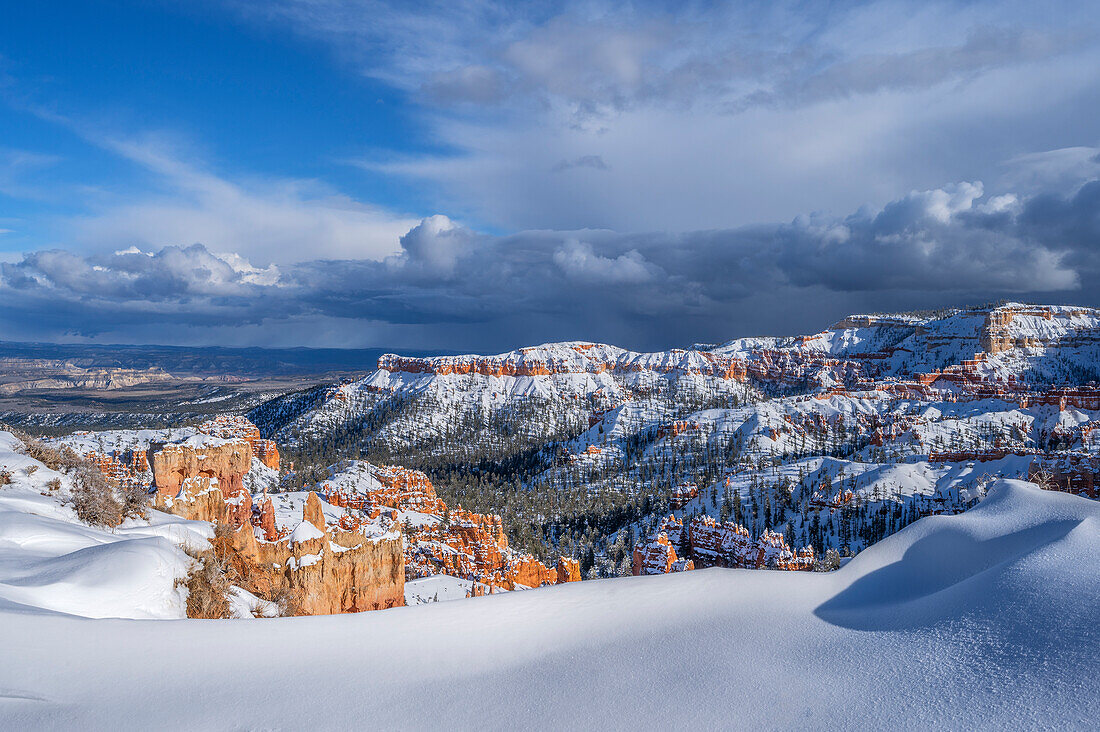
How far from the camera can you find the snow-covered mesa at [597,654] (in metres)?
4.68

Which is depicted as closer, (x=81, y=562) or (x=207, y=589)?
(x=81, y=562)

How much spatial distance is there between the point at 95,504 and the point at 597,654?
10.8 metres

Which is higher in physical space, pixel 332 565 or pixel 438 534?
pixel 332 565

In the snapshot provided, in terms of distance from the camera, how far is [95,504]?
427 inches

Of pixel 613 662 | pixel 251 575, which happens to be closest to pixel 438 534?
pixel 251 575

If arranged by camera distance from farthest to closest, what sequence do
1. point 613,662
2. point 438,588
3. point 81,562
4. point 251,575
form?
point 438,588, point 251,575, point 81,562, point 613,662

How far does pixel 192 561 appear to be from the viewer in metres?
9.30

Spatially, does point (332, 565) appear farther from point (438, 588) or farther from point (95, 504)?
point (438, 588)

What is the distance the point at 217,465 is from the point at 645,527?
1904 inches

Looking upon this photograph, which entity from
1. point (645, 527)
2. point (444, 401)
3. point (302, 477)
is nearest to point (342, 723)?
point (645, 527)

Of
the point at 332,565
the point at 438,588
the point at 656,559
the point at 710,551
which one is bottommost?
the point at 438,588

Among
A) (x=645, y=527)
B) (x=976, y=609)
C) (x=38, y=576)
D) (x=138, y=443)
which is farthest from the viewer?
(x=138, y=443)

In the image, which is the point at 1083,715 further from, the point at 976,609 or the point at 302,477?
the point at 302,477

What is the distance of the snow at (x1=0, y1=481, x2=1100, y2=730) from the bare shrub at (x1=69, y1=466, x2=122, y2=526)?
6.88 metres
